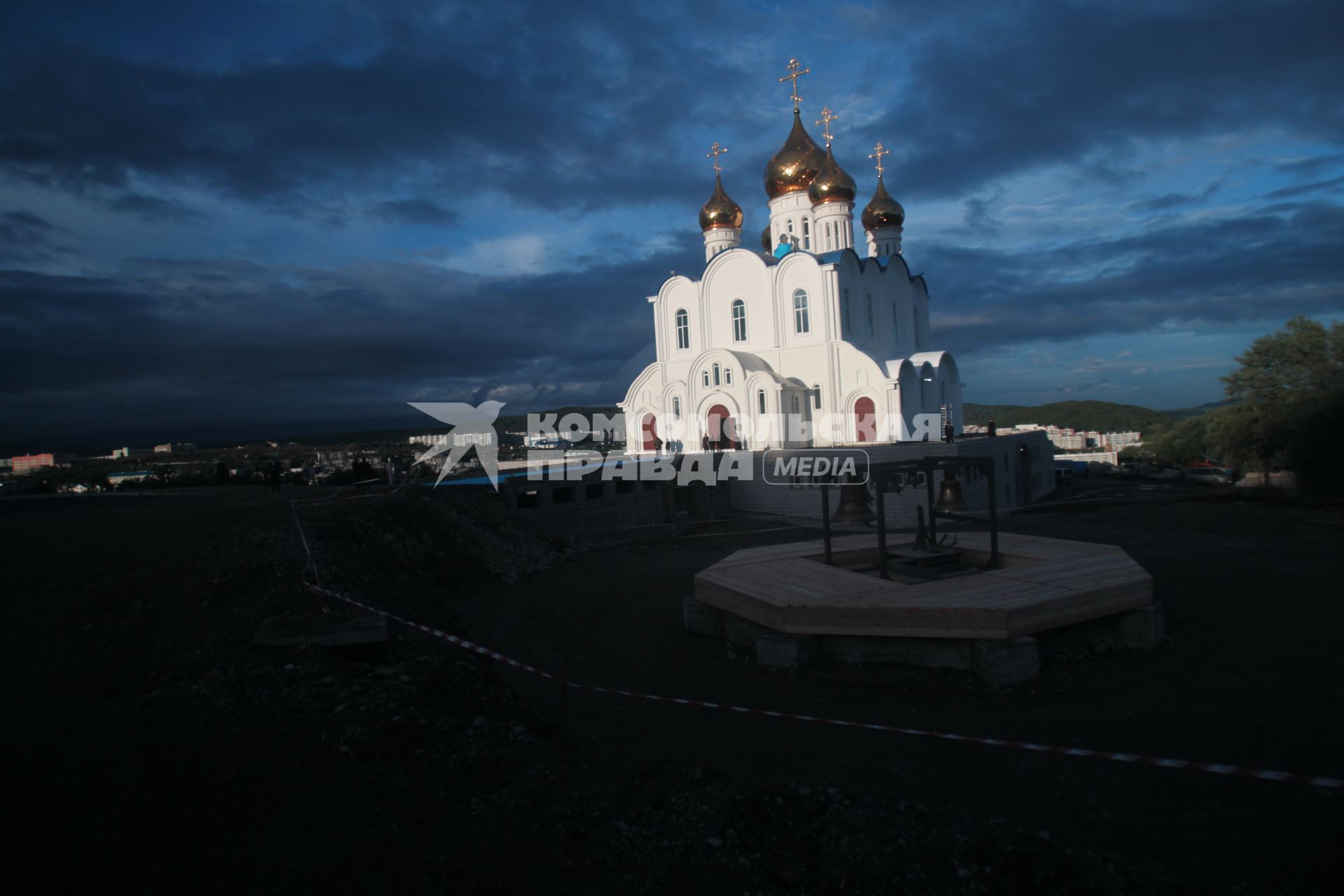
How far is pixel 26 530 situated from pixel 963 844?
15172 millimetres

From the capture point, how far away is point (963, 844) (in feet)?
13.5

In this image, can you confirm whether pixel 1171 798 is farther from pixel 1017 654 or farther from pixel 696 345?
pixel 696 345

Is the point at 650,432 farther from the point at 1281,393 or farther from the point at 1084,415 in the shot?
the point at 1084,415

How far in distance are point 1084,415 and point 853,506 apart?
158 metres

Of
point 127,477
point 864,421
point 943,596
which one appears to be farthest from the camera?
point 864,421

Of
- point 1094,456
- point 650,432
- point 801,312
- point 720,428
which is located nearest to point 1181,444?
point 1094,456

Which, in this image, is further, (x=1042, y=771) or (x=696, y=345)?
(x=696, y=345)

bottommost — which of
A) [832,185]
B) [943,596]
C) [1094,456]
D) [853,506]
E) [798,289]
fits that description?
[1094,456]

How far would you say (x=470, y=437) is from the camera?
60.3 feet

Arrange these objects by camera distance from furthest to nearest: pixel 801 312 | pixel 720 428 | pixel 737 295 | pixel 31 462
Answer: pixel 31 462, pixel 737 295, pixel 801 312, pixel 720 428

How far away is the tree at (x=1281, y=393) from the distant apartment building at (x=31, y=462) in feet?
168

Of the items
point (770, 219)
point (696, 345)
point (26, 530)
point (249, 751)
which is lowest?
point (249, 751)

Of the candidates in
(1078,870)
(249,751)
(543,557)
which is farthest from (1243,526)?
(249,751)

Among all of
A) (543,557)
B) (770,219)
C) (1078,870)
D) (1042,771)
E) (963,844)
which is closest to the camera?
(1078,870)
